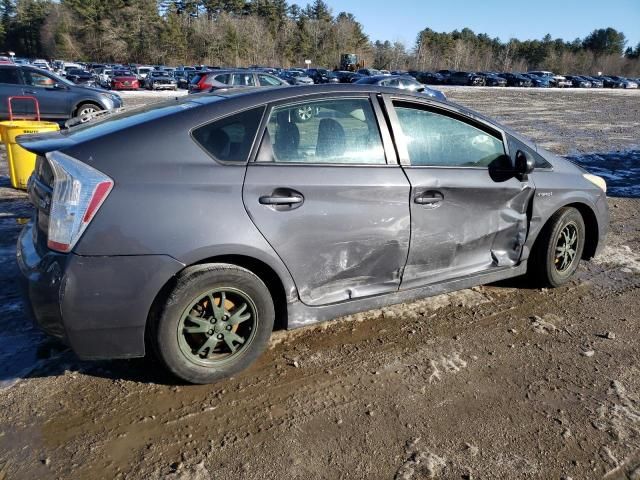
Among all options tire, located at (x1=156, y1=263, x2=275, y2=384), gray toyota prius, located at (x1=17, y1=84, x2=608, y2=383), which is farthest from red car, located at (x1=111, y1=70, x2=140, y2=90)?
tire, located at (x1=156, y1=263, x2=275, y2=384)

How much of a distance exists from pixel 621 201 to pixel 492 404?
611cm

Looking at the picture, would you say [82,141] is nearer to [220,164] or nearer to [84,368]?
[220,164]

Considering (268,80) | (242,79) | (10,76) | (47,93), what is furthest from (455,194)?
(242,79)

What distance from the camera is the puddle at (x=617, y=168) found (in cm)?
840

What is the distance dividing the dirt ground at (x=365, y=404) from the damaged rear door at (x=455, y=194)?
0.50 meters

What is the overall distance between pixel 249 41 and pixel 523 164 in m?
89.4

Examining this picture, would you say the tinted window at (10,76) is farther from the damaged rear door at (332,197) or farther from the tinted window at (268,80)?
the damaged rear door at (332,197)

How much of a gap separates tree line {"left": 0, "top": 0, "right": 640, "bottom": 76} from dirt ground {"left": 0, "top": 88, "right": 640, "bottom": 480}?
8582 centimetres

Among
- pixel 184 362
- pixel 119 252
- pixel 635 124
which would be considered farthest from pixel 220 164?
pixel 635 124

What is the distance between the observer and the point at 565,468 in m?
2.41

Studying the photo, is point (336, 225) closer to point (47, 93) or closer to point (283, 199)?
point (283, 199)

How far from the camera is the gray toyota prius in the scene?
260 cm

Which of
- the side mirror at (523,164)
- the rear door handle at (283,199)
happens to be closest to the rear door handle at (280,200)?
the rear door handle at (283,199)

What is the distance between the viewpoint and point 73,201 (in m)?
2.56
